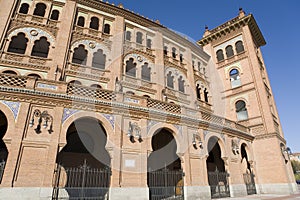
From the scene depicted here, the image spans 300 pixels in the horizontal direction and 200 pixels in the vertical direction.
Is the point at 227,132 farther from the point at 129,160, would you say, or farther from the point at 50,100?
the point at 50,100

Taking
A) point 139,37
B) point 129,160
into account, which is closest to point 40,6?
point 139,37

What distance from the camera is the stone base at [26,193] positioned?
6.59 m

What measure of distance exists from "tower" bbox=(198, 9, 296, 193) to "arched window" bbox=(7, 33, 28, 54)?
17430 mm

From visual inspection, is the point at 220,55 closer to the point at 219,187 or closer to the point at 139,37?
the point at 139,37

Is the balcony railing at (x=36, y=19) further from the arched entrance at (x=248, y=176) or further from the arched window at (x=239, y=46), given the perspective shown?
the arched window at (x=239, y=46)

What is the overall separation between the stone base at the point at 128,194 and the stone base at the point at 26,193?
2.35m

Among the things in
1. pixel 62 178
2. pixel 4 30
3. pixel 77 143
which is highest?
pixel 4 30

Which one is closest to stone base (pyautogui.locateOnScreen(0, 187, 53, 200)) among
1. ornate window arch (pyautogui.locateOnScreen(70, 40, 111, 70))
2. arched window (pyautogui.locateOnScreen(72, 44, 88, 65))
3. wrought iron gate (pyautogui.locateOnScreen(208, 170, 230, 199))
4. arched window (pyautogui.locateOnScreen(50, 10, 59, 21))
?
ornate window arch (pyautogui.locateOnScreen(70, 40, 111, 70))

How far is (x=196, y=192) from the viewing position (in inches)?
395

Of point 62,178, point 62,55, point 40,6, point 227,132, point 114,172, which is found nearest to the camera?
point 114,172

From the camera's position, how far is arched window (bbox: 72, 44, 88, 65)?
14110mm

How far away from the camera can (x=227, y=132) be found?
13.5m

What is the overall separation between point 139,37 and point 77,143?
34.7 feet

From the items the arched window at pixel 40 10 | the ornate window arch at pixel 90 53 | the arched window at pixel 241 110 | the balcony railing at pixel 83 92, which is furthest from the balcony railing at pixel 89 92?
the arched window at pixel 241 110
